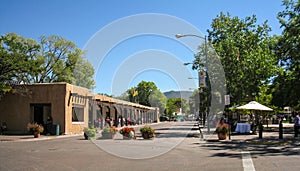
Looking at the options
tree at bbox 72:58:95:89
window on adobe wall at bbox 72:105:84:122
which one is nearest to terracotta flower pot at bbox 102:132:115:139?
window on adobe wall at bbox 72:105:84:122

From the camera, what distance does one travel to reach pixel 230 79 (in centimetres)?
3080

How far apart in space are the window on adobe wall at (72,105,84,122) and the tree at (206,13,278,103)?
1522 cm

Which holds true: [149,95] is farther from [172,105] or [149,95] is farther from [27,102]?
[27,102]

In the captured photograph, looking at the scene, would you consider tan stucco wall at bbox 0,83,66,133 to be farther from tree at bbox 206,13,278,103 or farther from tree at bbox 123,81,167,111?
tree at bbox 123,81,167,111

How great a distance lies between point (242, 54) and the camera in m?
30.6

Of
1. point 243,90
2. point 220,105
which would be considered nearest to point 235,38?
point 243,90

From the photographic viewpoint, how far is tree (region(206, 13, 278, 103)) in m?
29.9

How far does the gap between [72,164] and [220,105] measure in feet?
101

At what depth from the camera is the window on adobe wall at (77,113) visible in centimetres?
3550

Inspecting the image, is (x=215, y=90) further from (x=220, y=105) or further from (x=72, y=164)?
(x=72, y=164)

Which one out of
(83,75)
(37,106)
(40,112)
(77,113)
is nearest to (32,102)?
(37,106)

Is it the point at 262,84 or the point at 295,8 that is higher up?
the point at 295,8

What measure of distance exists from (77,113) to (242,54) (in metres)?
17.7

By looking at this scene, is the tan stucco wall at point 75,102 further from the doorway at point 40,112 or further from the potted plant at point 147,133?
the potted plant at point 147,133
